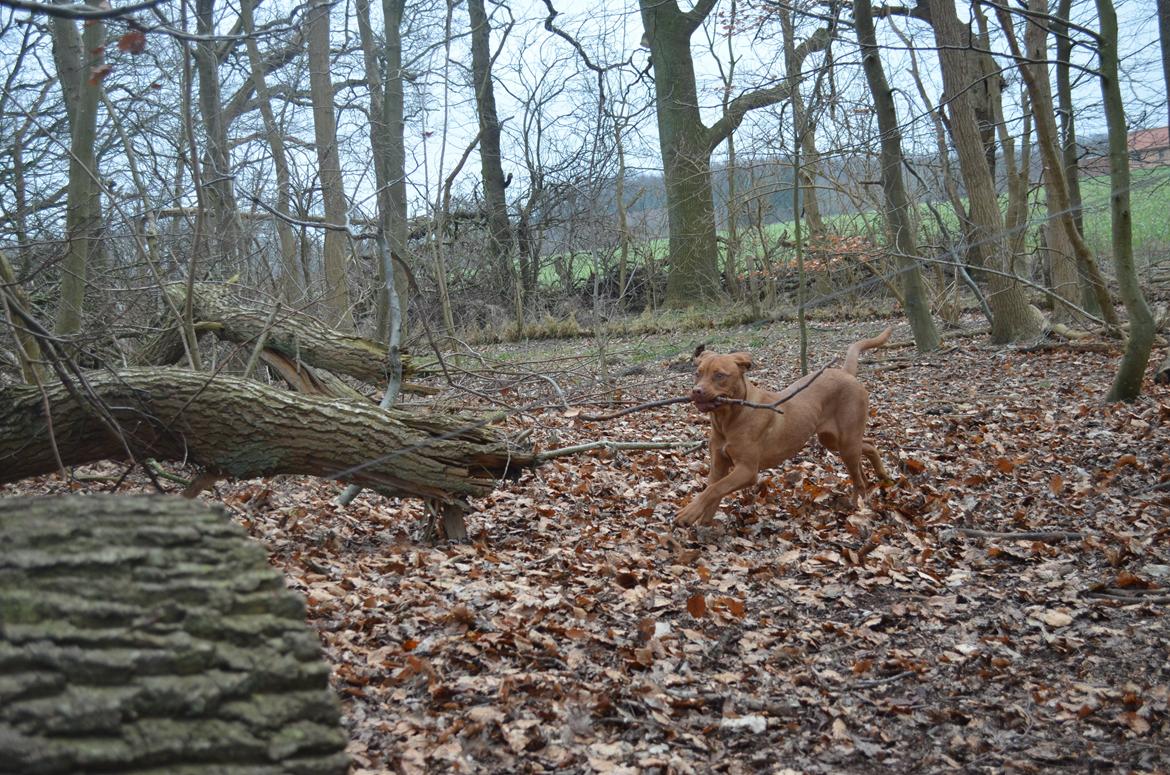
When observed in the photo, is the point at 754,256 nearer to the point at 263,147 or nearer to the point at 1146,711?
the point at 263,147

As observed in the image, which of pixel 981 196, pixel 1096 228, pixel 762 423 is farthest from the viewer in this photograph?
pixel 1096 228

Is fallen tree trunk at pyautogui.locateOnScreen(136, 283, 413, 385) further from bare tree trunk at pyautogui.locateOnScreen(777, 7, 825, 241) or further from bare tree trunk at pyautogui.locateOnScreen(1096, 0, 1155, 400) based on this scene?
bare tree trunk at pyautogui.locateOnScreen(1096, 0, 1155, 400)

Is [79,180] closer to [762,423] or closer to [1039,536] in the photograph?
[762,423]

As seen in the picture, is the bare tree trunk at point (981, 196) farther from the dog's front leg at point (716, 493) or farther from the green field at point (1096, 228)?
the dog's front leg at point (716, 493)

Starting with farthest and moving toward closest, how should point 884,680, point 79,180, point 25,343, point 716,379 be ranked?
point 79,180, point 25,343, point 716,379, point 884,680

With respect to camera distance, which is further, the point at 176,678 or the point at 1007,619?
the point at 1007,619

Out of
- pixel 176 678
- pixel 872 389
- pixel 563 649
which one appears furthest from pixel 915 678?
pixel 872 389

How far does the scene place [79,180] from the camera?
7.25 meters

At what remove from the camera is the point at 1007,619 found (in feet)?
14.3

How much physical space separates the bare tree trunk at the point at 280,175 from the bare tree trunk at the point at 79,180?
9.97 ft

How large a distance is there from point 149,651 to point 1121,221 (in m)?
7.98

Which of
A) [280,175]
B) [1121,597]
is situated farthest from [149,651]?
[280,175]

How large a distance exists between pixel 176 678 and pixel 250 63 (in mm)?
13215

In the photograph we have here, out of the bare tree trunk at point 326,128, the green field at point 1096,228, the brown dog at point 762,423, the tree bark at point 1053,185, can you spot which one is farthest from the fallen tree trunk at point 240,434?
the green field at point 1096,228
